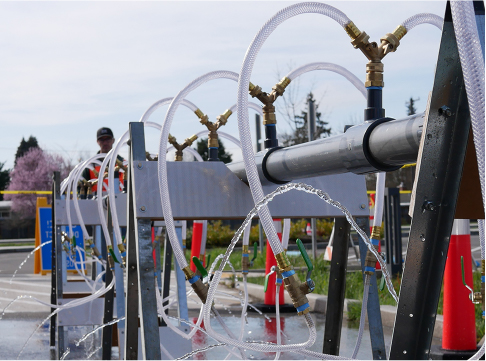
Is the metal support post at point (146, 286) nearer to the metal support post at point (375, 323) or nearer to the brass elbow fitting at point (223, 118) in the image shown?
the brass elbow fitting at point (223, 118)

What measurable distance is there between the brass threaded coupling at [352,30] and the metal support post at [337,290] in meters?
1.14

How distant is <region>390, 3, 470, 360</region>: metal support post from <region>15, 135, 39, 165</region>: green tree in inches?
1771

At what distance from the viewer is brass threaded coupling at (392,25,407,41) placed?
1848mm

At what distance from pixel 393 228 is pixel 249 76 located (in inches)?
305

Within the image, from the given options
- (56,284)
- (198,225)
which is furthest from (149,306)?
(198,225)

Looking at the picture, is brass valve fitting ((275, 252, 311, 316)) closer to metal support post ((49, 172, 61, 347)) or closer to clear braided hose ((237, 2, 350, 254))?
clear braided hose ((237, 2, 350, 254))

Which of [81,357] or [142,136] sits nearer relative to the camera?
[142,136]

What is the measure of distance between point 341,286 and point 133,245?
3.14 feet

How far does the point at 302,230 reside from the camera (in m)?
20.8

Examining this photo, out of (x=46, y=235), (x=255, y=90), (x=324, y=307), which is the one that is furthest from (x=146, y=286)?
(x=46, y=235)

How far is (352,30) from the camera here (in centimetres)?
180

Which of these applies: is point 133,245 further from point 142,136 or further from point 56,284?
point 56,284

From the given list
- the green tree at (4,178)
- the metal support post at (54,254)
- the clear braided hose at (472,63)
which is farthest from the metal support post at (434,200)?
the green tree at (4,178)

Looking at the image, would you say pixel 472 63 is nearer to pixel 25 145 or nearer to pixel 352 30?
pixel 352 30
